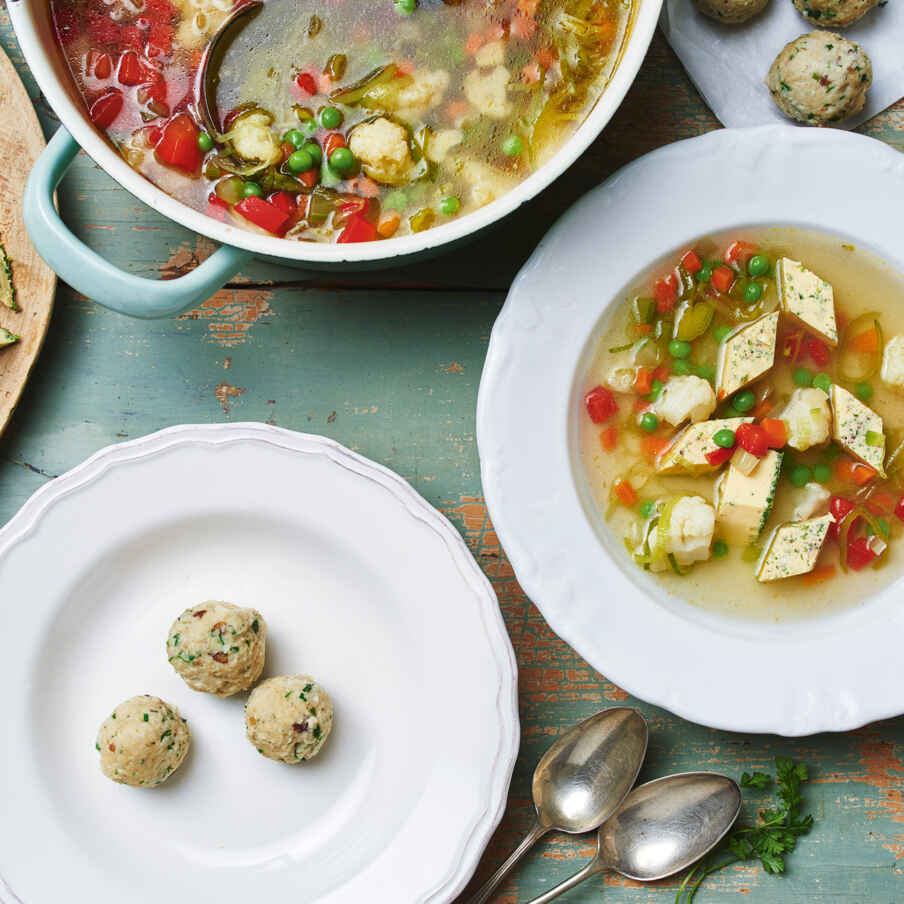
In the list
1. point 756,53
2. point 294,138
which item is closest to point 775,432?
point 756,53

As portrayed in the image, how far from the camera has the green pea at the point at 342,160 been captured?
5.40 feet

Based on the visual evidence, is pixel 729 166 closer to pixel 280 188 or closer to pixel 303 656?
pixel 280 188

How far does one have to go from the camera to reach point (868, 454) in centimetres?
189

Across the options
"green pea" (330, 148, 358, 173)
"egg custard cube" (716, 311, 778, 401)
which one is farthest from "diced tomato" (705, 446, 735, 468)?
"green pea" (330, 148, 358, 173)

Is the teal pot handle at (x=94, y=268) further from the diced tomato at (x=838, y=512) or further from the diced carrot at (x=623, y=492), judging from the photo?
the diced tomato at (x=838, y=512)

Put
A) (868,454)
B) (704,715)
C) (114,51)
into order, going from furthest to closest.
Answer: (868,454), (704,715), (114,51)

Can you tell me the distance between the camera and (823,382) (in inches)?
76.2

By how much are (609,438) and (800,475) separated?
42 centimetres

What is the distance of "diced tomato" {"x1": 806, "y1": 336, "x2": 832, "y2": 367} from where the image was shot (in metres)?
1.93

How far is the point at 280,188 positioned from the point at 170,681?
1.03 m

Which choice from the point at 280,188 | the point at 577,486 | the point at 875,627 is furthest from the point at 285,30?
the point at 875,627

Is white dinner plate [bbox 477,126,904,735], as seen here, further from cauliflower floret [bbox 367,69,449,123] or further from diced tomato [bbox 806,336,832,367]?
cauliflower floret [bbox 367,69,449,123]

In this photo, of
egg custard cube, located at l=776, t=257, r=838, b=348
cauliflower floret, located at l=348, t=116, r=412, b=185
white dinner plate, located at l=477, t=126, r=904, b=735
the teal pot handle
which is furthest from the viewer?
egg custard cube, located at l=776, t=257, r=838, b=348

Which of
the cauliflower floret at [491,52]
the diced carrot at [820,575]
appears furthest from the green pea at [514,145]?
the diced carrot at [820,575]
